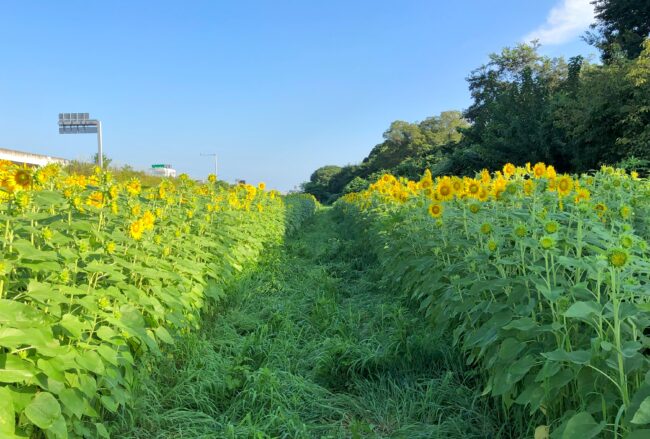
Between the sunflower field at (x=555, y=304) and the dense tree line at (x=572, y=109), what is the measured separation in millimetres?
2532

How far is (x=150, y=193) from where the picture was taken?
3.23 meters

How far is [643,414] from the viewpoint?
3.32 ft

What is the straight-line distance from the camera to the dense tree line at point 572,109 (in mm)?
12961

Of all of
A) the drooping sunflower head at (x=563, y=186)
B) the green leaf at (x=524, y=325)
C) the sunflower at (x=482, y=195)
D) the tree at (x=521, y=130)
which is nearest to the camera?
the green leaf at (x=524, y=325)

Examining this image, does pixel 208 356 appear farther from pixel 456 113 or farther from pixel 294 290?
pixel 456 113

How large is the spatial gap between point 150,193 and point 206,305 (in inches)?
36.0

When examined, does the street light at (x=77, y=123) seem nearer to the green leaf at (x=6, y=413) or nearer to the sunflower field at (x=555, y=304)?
the sunflower field at (x=555, y=304)

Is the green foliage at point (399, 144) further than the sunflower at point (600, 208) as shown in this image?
Yes

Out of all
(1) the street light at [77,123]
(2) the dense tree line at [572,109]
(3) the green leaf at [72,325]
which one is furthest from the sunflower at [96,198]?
(1) the street light at [77,123]

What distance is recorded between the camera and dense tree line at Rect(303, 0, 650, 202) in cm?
1296

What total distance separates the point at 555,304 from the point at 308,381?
1472mm

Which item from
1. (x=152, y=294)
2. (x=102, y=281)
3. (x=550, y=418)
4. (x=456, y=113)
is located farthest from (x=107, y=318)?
(x=456, y=113)

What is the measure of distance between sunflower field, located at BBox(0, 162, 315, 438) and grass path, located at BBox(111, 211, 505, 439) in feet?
0.90

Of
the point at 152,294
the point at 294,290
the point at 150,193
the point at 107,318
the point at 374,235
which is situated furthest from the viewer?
the point at 374,235
